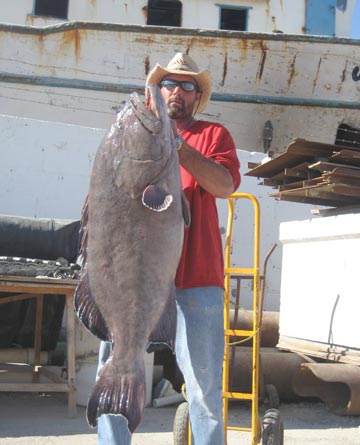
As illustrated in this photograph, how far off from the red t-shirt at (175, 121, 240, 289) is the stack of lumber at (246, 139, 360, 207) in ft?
7.87

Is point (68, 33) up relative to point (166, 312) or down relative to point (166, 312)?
up

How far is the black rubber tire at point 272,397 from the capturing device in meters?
5.89

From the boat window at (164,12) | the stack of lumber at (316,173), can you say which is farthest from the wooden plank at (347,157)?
the boat window at (164,12)

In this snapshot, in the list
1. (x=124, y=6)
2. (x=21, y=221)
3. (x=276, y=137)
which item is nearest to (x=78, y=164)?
(x=21, y=221)

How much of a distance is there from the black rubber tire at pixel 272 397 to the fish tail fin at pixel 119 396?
372 cm

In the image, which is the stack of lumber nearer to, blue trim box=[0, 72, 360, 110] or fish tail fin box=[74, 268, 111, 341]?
fish tail fin box=[74, 268, 111, 341]

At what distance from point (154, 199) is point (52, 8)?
1189cm

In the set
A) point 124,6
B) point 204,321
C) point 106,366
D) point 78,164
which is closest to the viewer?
point 106,366

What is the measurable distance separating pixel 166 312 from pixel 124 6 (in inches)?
457

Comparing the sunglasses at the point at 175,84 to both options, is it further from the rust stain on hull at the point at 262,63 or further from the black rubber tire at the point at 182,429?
the rust stain on hull at the point at 262,63

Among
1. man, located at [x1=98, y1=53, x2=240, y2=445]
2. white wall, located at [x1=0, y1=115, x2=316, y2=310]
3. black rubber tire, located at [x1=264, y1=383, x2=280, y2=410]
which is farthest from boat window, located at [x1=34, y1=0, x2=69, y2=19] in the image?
man, located at [x1=98, y1=53, x2=240, y2=445]

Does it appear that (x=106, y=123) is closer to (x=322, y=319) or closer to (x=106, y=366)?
(x=322, y=319)

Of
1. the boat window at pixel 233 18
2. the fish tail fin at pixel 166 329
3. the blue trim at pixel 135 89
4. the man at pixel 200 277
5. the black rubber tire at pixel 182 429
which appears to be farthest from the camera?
the boat window at pixel 233 18

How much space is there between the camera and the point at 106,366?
2.42 metres
